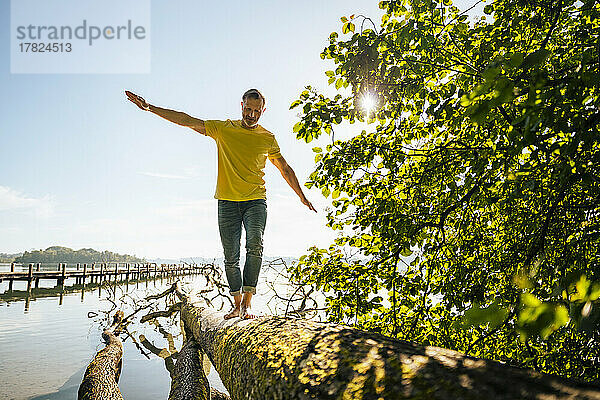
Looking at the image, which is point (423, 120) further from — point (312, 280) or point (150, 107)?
point (150, 107)

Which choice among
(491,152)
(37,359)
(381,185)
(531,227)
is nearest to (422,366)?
(491,152)

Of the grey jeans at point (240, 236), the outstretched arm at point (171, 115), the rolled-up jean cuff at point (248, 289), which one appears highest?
the outstretched arm at point (171, 115)

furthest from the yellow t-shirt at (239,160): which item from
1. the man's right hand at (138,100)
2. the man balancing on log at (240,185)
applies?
the man's right hand at (138,100)

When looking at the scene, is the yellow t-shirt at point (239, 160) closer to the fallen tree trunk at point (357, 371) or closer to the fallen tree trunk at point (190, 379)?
the fallen tree trunk at point (357, 371)

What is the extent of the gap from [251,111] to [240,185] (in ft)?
2.56

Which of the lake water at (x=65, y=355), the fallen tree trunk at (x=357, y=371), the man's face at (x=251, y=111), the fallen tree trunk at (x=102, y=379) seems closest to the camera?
the fallen tree trunk at (x=357, y=371)

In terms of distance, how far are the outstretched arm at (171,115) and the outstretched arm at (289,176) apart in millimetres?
907

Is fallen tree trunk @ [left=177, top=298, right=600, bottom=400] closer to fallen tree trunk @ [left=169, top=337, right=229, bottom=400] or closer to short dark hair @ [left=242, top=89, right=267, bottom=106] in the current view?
fallen tree trunk @ [left=169, top=337, right=229, bottom=400]

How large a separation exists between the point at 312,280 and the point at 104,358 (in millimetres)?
5339

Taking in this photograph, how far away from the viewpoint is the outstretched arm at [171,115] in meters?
3.84

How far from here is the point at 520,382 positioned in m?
1.05

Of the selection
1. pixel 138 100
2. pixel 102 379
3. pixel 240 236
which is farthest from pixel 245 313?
pixel 102 379

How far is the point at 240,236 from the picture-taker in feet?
13.6

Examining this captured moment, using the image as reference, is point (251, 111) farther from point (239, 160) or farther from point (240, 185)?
point (240, 185)
